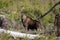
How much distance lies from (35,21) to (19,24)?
0.50 m

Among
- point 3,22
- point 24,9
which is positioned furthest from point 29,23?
point 24,9

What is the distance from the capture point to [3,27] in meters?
6.45

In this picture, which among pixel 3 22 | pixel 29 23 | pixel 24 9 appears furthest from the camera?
pixel 24 9

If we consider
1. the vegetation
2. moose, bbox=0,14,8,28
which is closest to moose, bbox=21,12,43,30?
the vegetation

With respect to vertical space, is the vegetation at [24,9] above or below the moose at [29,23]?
above

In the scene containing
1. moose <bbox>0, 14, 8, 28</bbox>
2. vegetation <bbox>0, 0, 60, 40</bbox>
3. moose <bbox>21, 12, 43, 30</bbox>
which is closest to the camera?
moose <bbox>0, 14, 8, 28</bbox>

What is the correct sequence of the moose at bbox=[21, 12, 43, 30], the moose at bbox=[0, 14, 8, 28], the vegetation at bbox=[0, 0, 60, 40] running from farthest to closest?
the vegetation at bbox=[0, 0, 60, 40], the moose at bbox=[21, 12, 43, 30], the moose at bbox=[0, 14, 8, 28]

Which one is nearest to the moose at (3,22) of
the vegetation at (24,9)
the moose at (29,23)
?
the vegetation at (24,9)

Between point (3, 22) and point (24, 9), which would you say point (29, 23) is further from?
point (24, 9)

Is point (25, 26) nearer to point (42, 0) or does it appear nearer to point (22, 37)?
point (22, 37)

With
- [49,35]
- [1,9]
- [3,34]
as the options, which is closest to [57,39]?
[49,35]

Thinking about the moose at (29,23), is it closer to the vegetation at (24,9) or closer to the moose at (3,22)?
the vegetation at (24,9)

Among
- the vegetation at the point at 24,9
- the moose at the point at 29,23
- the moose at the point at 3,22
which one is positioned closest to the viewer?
the moose at the point at 3,22

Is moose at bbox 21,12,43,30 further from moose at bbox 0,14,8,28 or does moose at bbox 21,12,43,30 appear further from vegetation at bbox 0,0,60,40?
moose at bbox 0,14,8,28
